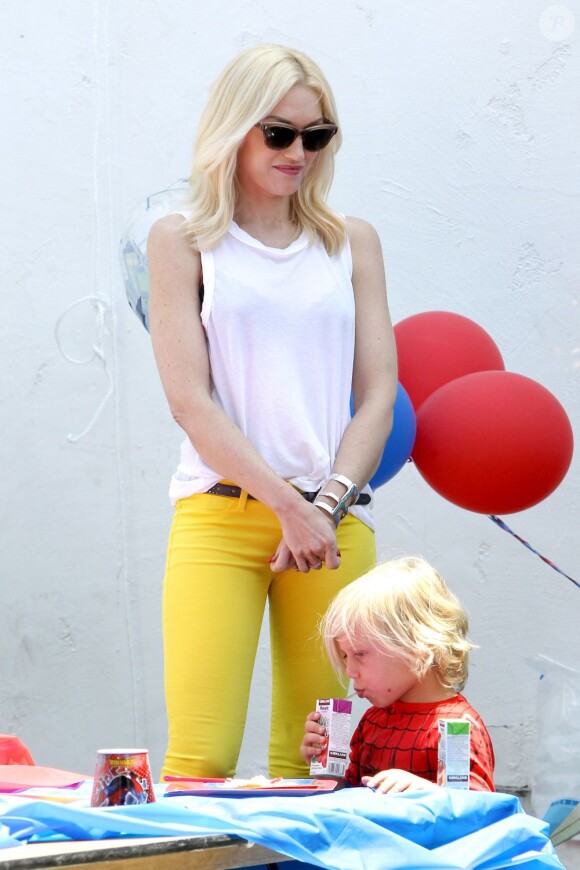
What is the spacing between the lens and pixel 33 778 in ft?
5.66

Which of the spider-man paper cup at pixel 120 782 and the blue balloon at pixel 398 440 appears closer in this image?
the spider-man paper cup at pixel 120 782

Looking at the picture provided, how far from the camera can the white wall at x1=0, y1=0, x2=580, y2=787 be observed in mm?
3539

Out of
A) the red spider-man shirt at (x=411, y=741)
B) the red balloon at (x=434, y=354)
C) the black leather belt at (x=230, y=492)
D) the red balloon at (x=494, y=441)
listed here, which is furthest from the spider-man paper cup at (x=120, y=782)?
the red balloon at (x=434, y=354)

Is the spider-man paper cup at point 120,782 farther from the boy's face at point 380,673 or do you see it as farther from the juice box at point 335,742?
the boy's face at point 380,673

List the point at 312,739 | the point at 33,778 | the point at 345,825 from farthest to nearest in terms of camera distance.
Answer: the point at 312,739
the point at 33,778
the point at 345,825

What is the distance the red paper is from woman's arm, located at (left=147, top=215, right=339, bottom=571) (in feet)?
1.54

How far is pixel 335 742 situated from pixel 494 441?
0.84 m

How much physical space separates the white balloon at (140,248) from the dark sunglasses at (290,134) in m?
0.51

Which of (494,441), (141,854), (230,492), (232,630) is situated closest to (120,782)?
(141,854)

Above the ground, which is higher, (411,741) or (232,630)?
(232,630)

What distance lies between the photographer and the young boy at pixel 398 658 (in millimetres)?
1916

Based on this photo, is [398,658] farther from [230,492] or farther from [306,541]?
[230,492]

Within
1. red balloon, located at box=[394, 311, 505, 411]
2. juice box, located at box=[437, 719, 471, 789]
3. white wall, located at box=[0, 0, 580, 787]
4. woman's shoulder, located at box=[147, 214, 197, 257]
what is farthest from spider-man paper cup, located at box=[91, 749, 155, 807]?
white wall, located at box=[0, 0, 580, 787]

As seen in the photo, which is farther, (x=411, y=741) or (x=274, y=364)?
(x=274, y=364)
